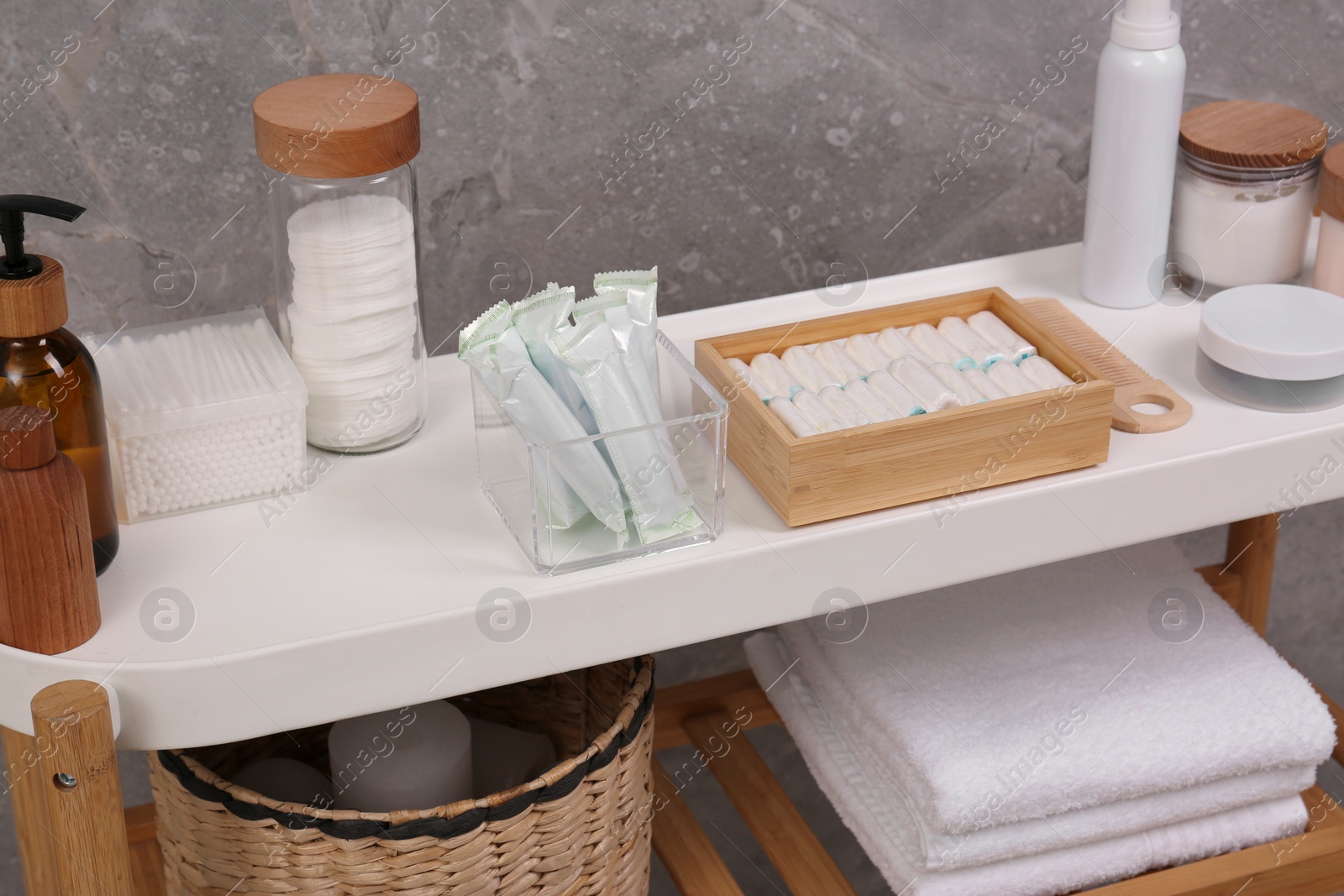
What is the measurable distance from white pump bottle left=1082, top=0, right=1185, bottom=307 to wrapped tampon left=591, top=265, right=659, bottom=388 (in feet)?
1.21

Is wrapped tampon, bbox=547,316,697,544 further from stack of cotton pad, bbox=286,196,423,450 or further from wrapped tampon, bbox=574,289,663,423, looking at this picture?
stack of cotton pad, bbox=286,196,423,450

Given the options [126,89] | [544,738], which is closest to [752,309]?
[544,738]

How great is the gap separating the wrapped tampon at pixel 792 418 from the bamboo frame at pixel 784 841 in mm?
344

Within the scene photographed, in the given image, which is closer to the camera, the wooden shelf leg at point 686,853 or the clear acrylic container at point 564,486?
the clear acrylic container at point 564,486

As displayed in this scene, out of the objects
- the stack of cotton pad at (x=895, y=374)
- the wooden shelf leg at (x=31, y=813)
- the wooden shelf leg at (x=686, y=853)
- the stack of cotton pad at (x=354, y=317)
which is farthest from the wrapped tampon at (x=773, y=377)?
the wooden shelf leg at (x=31, y=813)

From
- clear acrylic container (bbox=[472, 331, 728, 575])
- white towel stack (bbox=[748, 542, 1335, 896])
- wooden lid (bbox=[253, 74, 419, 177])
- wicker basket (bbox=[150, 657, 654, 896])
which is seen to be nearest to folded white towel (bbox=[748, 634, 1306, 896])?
white towel stack (bbox=[748, 542, 1335, 896])

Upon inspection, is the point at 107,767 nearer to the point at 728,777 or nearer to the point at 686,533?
the point at 686,533

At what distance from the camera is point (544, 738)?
1.00 metres

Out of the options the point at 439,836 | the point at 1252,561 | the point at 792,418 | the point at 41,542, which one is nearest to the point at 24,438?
the point at 41,542

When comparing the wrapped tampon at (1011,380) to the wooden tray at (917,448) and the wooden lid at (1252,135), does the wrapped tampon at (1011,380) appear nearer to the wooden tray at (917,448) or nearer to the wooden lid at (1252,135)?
the wooden tray at (917,448)

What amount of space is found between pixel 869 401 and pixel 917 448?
54mm

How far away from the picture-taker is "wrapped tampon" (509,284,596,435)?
2.63ft

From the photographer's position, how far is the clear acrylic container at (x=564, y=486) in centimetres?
78

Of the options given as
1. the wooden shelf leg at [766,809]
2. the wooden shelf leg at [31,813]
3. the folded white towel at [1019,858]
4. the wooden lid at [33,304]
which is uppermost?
the wooden lid at [33,304]
